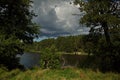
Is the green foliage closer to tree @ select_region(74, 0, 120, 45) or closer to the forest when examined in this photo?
the forest

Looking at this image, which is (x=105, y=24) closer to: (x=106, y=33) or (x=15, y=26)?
(x=106, y=33)

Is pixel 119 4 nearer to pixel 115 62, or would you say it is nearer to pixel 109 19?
pixel 109 19

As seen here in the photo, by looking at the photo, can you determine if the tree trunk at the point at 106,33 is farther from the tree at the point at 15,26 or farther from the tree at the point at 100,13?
the tree at the point at 15,26

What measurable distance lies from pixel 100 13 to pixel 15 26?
30.0 ft

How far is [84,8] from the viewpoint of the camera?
77.2 feet

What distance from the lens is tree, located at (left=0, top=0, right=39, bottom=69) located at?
75.9ft

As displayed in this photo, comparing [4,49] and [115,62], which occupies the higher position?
[4,49]

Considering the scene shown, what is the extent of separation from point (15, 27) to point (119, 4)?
10.7m

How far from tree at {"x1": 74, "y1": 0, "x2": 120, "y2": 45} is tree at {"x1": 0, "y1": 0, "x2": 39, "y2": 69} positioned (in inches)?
245

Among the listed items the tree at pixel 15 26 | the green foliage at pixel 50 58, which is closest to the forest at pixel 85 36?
the tree at pixel 15 26

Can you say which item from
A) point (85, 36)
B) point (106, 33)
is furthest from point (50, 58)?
point (106, 33)

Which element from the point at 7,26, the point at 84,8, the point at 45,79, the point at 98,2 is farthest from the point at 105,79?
the point at 7,26

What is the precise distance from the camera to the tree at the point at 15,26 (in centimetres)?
2314

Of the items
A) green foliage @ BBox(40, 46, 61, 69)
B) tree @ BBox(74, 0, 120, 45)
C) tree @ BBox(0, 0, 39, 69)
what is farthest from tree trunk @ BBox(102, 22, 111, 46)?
green foliage @ BBox(40, 46, 61, 69)
